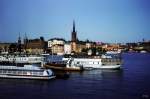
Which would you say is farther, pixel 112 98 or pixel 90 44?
pixel 90 44

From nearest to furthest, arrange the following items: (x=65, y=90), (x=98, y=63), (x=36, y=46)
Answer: (x=65, y=90) < (x=98, y=63) < (x=36, y=46)

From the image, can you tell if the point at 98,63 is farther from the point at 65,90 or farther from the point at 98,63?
the point at 65,90

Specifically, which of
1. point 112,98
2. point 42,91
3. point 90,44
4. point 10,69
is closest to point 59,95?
point 42,91

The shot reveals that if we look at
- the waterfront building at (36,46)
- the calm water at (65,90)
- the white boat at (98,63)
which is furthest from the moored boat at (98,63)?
the waterfront building at (36,46)

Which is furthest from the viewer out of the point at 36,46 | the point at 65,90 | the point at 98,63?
the point at 36,46

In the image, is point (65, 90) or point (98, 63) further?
point (98, 63)

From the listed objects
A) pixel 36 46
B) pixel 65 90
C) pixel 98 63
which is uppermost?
pixel 36 46

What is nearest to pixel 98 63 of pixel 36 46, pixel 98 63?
pixel 98 63

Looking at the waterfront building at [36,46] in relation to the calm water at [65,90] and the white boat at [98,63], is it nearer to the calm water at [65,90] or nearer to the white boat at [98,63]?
the white boat at [98,63]

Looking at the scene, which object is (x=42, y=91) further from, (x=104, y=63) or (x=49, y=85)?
(x=104, y=63)

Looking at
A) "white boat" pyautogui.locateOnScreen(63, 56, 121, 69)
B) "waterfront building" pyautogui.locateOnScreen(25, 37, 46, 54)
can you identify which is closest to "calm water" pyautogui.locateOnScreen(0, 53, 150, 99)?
"white boat" pyautogui.locateOnScreen(63, 56, 121, 69)

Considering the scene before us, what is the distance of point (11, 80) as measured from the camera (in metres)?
36.9

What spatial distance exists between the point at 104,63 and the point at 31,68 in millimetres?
22130

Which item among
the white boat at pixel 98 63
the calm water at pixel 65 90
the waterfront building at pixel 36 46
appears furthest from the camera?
the waterfront building at pixel 36 46
